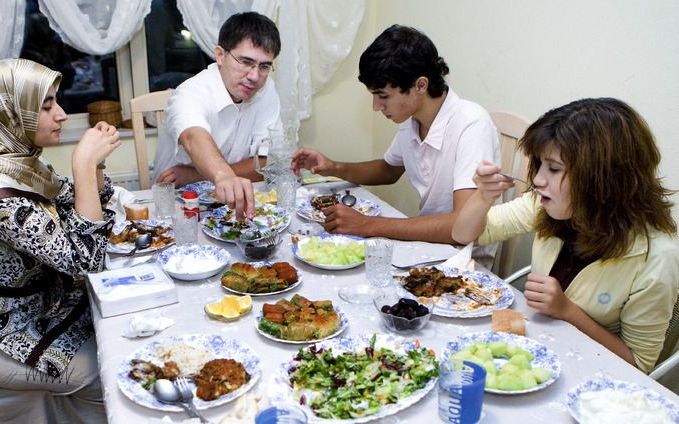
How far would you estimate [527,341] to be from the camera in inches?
52.2

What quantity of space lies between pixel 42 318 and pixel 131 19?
189 centimetres

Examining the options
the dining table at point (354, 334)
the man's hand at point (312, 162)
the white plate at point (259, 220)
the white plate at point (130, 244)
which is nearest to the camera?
the dining table at point (354, 334)

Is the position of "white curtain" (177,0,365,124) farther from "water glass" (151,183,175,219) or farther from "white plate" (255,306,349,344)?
"white plate" (255,306,349,344)

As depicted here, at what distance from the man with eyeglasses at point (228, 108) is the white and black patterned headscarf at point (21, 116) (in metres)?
0.58

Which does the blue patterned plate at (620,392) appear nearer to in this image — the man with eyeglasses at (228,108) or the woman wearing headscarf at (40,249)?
the woman wearing headscarf at (40,249)

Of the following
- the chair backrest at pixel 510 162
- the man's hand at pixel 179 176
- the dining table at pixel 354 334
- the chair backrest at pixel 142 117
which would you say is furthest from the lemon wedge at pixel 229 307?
the chair backrest at pixel 142 117

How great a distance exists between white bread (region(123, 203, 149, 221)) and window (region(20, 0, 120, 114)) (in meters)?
1.63

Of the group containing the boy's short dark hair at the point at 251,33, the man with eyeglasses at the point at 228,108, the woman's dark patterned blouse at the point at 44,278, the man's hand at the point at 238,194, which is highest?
the boy's short dark hair at the point at 251,33

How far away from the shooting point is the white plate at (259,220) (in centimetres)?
197

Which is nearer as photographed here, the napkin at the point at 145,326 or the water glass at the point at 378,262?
the napkin at the point at 145,326

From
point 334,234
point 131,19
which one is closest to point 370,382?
point 334,234

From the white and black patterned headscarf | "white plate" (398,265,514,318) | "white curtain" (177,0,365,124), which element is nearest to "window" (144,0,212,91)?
"white curtain" (177,0,365,124)

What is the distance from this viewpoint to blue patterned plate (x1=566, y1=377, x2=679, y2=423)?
1097 mm

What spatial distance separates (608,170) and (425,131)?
1.01 meters
